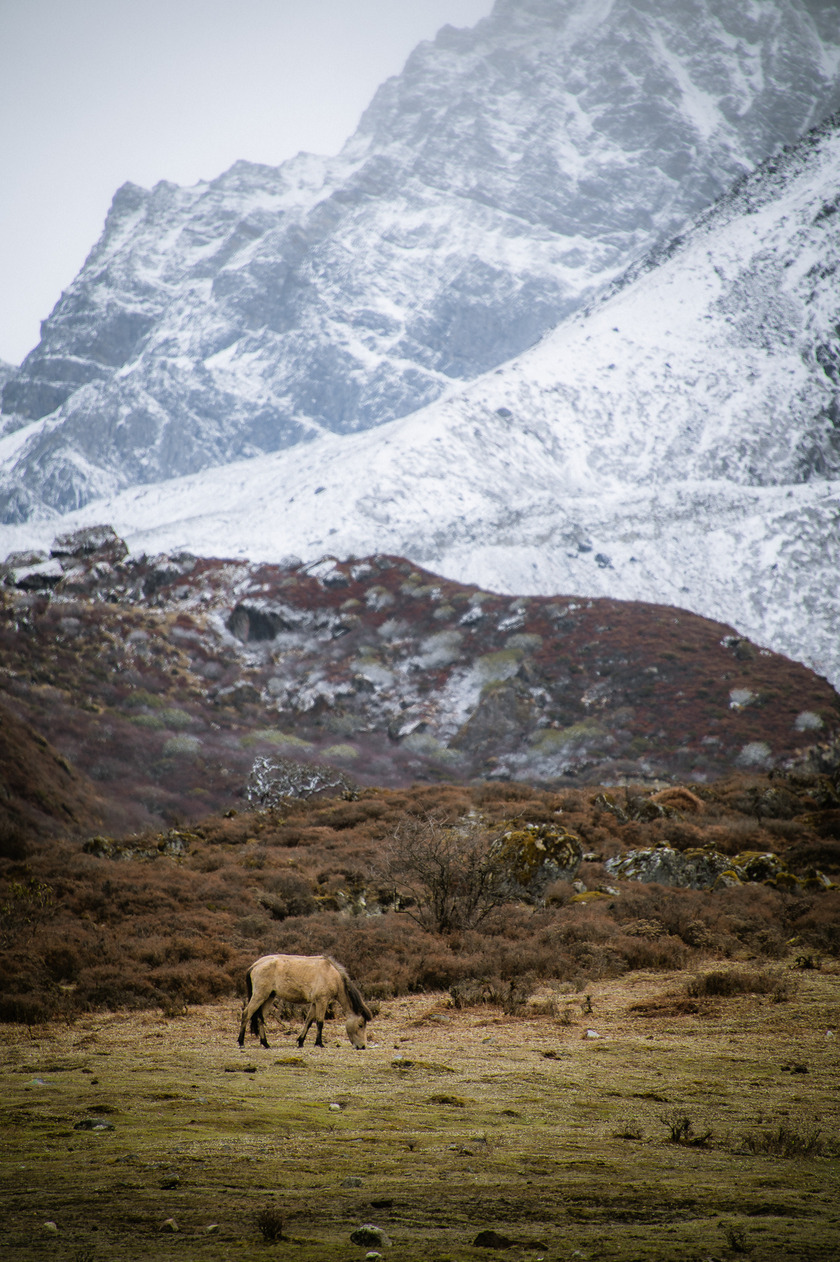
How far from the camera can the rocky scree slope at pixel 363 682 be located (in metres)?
39.7

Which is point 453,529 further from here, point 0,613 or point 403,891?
point 403,891

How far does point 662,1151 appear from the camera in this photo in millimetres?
4926

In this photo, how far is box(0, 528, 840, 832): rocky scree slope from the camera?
39688mm

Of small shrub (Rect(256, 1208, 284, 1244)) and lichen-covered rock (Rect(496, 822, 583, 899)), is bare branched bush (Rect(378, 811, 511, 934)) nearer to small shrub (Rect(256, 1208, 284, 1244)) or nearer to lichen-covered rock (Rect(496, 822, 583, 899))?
lichen-covered rock (Rect(496, 822, 583, 899))

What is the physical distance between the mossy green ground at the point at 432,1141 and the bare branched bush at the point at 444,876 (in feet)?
17.7

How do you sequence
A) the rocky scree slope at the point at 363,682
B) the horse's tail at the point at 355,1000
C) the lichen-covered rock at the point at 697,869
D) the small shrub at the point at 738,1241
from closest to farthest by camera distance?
the small shrub at the point at 738,1241 → the horse's tail at the point at 355,1000 → the lichen-covered rock at the point at 697,869 → the rocky scree slope at the point at 363,682

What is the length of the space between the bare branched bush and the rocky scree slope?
1686cm

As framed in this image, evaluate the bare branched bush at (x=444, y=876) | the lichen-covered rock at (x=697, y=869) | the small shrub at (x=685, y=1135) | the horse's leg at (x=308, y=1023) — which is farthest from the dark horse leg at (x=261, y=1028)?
the lichen-covered rock at (x=697, y=869)

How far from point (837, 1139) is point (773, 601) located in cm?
5895

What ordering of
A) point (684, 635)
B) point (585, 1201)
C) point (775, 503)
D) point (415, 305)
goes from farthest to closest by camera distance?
1. point (415, 305)
2. point (775, 503)
3. point (684, 635)
4. point (585, 1201)

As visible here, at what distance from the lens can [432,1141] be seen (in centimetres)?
505

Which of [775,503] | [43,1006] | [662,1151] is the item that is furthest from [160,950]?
[775,503]

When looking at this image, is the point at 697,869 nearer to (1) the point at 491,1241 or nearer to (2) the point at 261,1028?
(2) the point at 261,1028

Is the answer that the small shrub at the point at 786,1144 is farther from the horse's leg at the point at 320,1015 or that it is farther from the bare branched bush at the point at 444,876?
the bare branched bush at the point at 444,876
